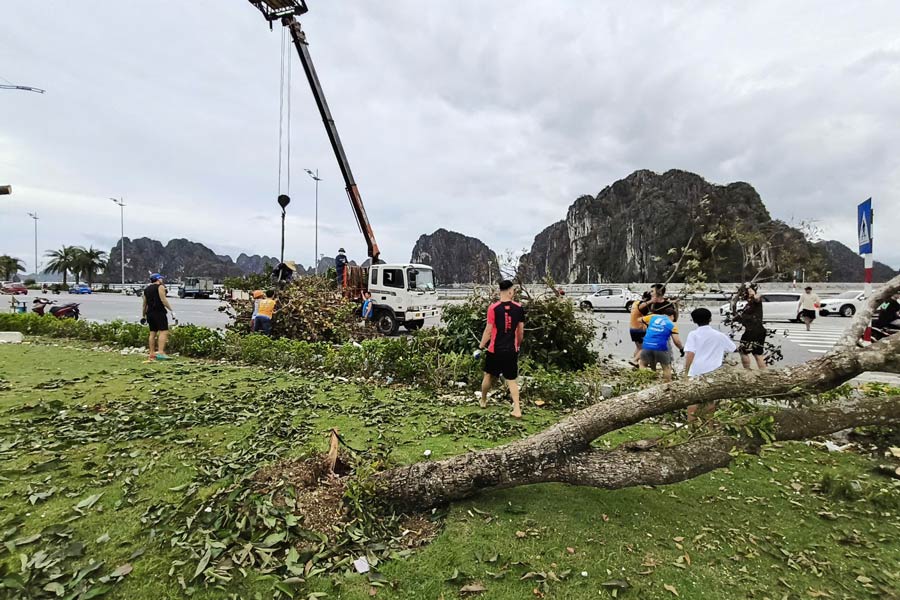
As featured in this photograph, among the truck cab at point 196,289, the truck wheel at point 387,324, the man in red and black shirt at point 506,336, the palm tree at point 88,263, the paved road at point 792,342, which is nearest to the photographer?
the man in red and black shirt at point 506,336

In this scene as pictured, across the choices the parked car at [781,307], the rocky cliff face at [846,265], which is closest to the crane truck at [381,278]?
the parked car at [781,307]

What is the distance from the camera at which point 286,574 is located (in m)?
2.36

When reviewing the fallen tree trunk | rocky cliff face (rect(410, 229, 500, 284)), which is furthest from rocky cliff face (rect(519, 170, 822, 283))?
the fallen tree trunk

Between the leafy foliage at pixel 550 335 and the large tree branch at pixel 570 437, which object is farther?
the leafy foliage at pixel 550 335

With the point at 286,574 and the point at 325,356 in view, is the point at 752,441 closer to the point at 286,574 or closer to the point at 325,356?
the point at 286,574

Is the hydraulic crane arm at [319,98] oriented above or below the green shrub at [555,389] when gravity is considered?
above

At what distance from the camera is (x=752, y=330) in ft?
22.4

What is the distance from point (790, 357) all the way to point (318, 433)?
11060 mm

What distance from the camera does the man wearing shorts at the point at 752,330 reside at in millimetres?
6711

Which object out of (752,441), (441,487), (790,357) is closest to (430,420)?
(441,487)

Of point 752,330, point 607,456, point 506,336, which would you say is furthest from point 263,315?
point 752,330

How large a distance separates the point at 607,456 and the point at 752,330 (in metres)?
5.35

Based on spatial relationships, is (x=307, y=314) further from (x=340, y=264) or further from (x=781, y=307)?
(x=781, y=307)

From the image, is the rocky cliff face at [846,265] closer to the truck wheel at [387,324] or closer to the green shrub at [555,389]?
the truck wheel at [387,324]
